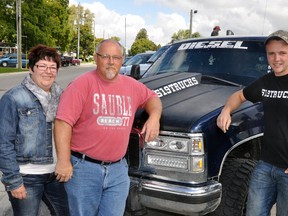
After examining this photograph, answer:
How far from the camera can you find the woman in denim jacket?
252 cm

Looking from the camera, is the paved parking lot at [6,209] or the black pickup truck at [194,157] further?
the paved parking lot at [6,209]

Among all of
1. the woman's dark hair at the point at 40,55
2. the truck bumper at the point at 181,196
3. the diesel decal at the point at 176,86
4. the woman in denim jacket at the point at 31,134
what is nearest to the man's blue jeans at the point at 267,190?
the truck bumper at the point at 181,196

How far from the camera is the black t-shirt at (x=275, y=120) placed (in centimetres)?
265

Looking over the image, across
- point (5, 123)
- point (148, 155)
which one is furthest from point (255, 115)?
point (5, 123)

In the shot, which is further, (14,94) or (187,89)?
(187,89)

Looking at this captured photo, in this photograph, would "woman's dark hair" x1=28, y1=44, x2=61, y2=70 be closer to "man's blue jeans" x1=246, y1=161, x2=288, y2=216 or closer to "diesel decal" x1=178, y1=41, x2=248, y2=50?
"man's blue jeans" x1=246, y1=161, x2=288, y2=216

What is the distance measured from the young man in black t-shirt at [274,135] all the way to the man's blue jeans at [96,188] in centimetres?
99

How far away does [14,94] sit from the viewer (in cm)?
256

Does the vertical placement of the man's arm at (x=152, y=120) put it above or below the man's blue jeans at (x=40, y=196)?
above

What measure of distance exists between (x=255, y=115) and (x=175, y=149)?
75 centimetres

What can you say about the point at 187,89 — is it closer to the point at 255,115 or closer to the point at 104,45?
the point at 255,115

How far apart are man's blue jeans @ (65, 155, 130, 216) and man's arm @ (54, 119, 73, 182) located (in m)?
0.09

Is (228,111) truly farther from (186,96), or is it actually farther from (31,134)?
(31,134)

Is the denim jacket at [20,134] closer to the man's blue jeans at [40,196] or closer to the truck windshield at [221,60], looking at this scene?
the man's blue jeans at [40,196]
